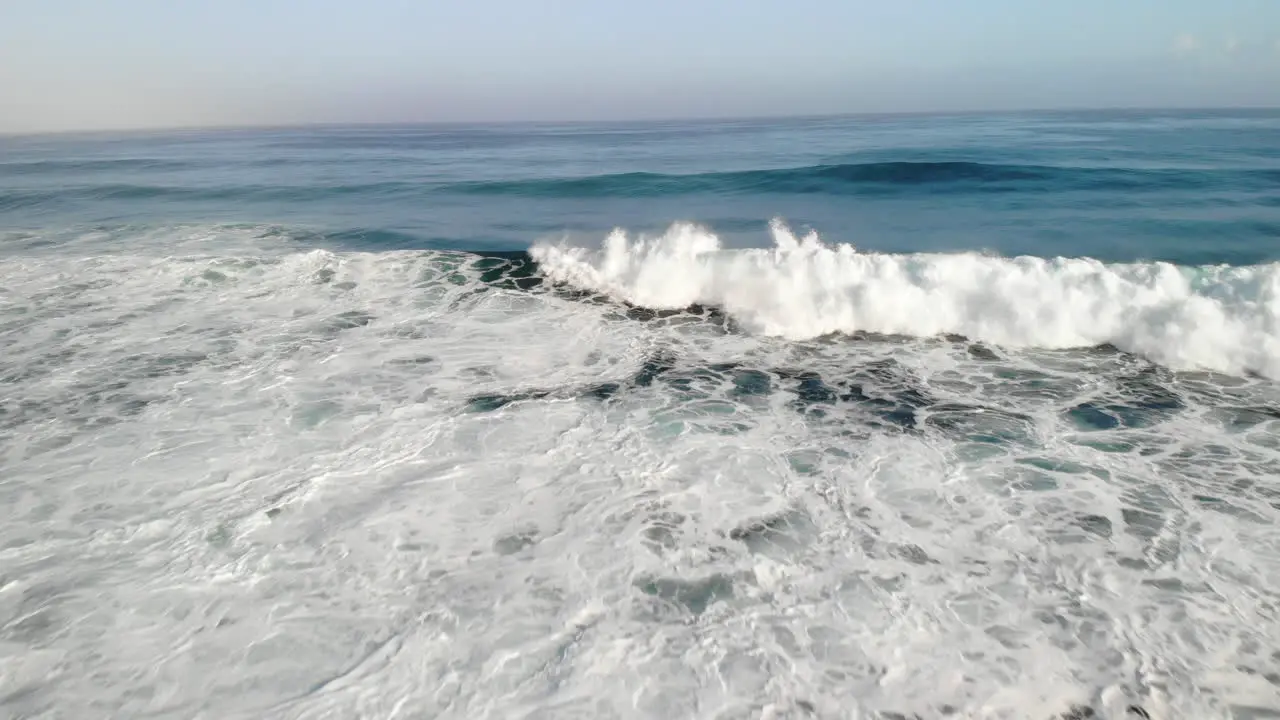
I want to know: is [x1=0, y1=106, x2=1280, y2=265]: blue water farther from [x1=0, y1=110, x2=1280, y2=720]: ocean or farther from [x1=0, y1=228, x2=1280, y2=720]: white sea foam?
[x1=0, y1=228, x2=1280, y2=720]: white sea foam

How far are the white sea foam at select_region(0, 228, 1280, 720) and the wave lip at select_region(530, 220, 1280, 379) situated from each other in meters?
0.66

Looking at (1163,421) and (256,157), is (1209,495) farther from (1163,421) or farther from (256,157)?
(256,157)

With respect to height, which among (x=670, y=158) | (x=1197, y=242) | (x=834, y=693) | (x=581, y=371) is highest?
(x=670, y=158)

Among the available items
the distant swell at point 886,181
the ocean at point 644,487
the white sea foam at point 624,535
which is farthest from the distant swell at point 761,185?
the white sea foam at point 624,535

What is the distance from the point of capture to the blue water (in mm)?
15164

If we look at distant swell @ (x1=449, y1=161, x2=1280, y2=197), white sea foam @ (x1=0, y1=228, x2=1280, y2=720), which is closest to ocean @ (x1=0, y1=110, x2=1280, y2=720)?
white sea foam @ (x1=0, y1=228, x2=1280, y2=720)

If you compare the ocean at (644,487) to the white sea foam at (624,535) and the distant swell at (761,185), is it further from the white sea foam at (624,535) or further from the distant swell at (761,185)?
the distant swell at (761,185)

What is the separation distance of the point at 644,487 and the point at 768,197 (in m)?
17.2

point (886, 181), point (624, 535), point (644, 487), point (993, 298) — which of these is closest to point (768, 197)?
point (886, 181)

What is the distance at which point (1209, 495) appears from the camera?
5.14 m

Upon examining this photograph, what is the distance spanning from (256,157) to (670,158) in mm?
23905

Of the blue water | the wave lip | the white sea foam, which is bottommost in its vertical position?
the white sea foam

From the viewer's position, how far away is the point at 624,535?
4.74 meters

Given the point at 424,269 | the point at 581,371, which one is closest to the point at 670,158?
the point at 424,269
